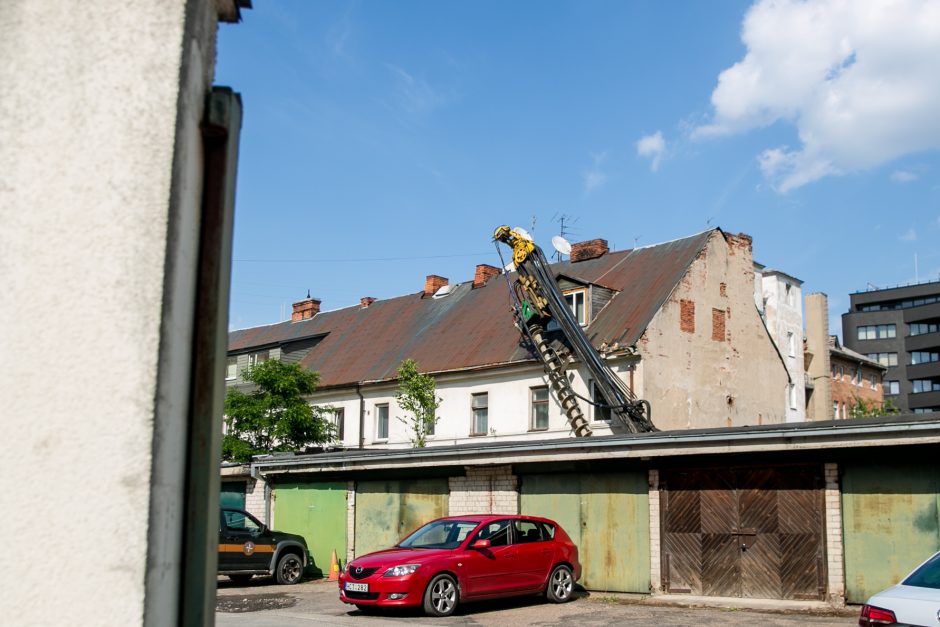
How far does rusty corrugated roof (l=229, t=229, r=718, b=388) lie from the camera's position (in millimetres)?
34750

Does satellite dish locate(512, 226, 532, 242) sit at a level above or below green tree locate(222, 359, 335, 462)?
above

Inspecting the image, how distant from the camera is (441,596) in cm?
1633

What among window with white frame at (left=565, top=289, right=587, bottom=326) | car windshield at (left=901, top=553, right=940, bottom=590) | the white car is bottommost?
the white car

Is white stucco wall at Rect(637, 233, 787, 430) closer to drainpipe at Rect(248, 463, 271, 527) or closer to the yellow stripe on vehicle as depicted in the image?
drainpipe at Rect(248, 463, 271, 527)

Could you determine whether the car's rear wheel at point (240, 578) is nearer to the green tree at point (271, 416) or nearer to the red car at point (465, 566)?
the red car at point (465, 566)

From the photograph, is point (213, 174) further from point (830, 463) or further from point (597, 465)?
point (597, 465)

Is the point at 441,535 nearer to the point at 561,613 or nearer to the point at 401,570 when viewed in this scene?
the point at 401,570

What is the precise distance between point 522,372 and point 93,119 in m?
33.1

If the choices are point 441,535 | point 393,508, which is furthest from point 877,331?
point 441,535

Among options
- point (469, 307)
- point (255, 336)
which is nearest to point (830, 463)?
point (469, 307)

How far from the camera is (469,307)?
41.9 m

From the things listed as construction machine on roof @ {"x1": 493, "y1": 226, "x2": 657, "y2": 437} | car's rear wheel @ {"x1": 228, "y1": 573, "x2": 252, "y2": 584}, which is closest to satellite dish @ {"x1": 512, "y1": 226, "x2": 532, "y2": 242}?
construction machine on roof @ {"x1": 493, "y1": 226, "x2": 657, "y2": 437}

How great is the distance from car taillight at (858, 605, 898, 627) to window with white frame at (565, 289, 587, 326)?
2677 centimetres

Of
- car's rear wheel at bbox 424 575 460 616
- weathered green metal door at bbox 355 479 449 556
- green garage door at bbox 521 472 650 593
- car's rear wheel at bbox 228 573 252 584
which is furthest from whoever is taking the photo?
weathered green metal door at bbox 355 479 449 556
